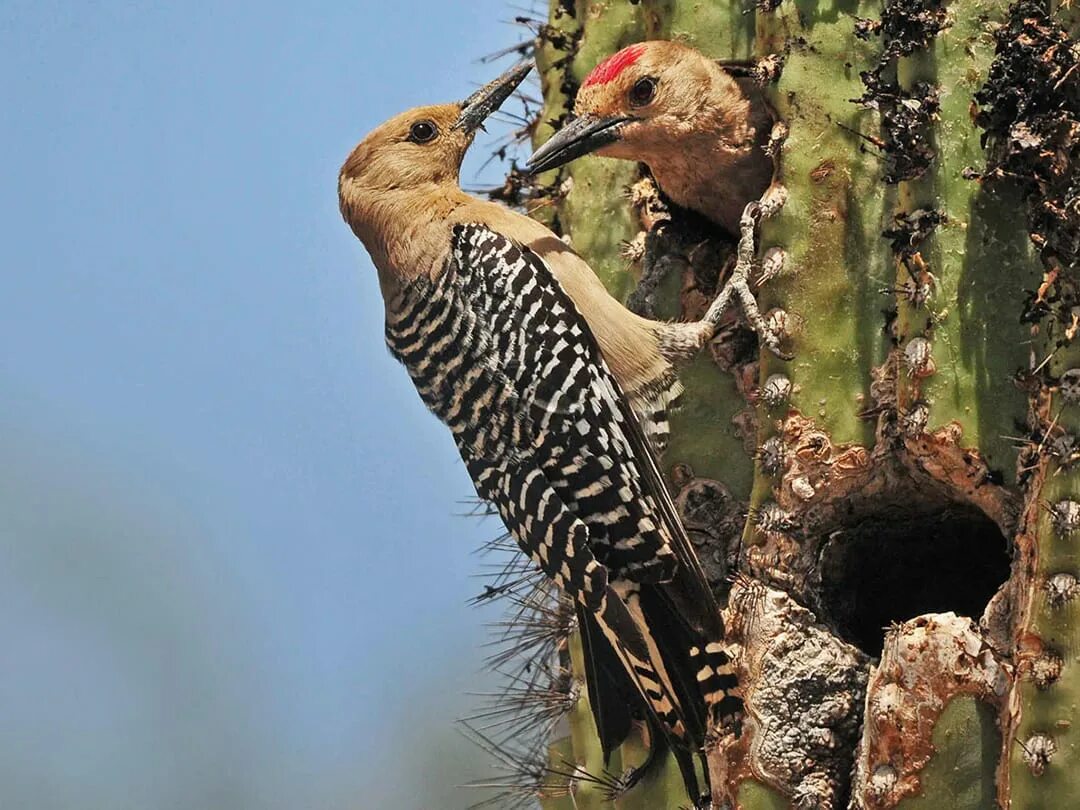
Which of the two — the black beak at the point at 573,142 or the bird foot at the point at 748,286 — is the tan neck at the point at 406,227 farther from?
the bird foot at the point at 748,286

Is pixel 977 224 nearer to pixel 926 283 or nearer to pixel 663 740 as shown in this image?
pixel 926 283

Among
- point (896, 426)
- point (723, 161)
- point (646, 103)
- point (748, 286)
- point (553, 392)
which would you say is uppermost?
point (646, 103)

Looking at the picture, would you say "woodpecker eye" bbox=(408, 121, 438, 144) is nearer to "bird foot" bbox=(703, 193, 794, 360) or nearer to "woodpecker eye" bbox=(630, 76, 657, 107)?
"woodpecker eye" bbox=(630, 76, 657, 107)

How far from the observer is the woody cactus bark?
2.70 meters

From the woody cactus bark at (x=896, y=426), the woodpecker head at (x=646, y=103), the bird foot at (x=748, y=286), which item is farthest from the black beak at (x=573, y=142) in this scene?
the bird foot at (x=748, y=286)

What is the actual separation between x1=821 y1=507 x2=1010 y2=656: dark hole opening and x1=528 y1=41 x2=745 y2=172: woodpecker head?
3.54ft

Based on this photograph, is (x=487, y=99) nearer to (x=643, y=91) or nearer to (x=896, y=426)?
(x=643, y=91)

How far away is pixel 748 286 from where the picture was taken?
346 centimetres

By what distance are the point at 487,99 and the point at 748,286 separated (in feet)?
3.80

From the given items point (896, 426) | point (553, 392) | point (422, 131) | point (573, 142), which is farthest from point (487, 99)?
point (896, 426)

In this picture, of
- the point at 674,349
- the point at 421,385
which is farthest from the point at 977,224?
the point at 421,385

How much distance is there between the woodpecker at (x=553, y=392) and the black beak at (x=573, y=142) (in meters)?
0.24

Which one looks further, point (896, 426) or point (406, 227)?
point (406, 227)

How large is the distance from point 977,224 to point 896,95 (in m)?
0.32
